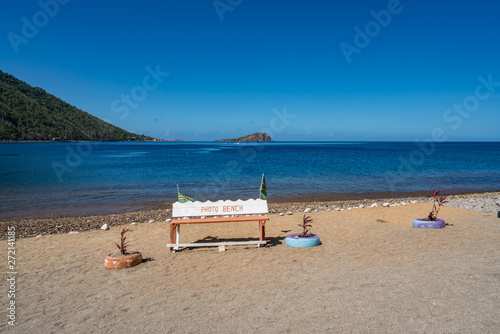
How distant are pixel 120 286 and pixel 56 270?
2.33 metres

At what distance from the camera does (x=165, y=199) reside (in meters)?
20.0

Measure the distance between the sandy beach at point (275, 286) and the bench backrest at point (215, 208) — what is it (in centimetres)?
107

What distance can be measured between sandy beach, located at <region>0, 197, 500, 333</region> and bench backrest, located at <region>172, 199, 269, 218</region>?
107 centimetres

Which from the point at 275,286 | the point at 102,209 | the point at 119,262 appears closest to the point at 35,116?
the point at 102,209

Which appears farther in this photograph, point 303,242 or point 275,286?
point 303,242

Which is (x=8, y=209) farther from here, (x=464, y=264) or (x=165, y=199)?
(x=464, y=264)

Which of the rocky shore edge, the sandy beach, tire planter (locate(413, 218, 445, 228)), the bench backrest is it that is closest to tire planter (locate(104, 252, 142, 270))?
the sandy beach

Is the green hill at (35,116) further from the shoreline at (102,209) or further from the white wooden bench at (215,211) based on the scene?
the white wooden bench at (215,211)

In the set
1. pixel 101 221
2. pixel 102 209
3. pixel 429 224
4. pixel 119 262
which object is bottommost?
pixel 102 209

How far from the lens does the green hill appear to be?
12362cm

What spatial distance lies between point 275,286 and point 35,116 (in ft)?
537

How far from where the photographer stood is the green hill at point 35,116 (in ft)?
406

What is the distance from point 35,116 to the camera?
136500mm

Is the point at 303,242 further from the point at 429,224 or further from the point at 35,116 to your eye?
the point at 35,116
